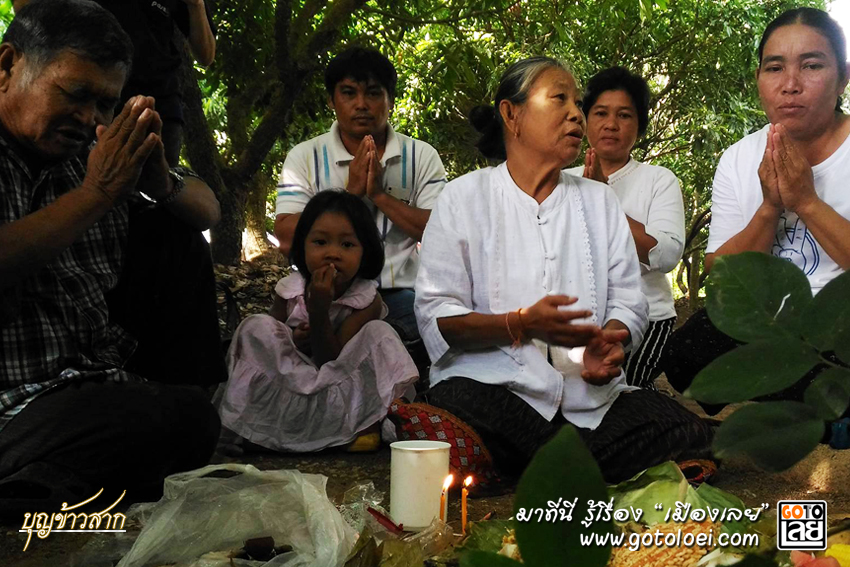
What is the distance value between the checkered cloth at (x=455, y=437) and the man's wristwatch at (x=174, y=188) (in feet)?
3.18

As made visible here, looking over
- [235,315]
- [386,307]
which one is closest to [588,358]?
[386,307]

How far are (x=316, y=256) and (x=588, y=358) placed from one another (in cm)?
126

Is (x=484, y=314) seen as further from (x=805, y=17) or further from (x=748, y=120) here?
(x=748, y=120)

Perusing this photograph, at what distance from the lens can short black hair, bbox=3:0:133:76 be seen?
90.0 inches

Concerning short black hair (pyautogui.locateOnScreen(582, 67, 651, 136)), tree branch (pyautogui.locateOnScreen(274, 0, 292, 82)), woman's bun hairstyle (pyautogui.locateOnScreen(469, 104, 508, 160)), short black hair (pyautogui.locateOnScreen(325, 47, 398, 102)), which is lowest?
woman's bun hairstyle (pyautogui.locateOnScreen(469, 104, 508, 160))

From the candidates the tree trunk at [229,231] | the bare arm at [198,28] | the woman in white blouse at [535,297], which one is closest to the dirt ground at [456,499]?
the woman in white blouse at [535,297]

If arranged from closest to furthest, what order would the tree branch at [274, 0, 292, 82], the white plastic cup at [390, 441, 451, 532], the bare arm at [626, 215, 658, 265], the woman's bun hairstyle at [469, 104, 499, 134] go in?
the white plastic cup at [390, 441, 451, 532] < the woman's bun hairstyle at [469, 104, 499, 134] < the bare arm at [626, 215, 658, 265] < the tree branch at [274, 0, 292, 82]

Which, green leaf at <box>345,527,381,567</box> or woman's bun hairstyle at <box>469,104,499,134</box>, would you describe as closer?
green leaf at <box>345,527,381,567</box>

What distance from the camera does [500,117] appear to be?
2959mm

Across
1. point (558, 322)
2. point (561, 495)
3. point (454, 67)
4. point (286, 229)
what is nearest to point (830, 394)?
point (561, 495)

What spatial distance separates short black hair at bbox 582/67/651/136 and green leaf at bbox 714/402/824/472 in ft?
11.2

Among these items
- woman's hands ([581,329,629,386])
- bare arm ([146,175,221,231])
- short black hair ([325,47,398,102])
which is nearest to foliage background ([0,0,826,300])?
short black hair ([325,47,398,102])

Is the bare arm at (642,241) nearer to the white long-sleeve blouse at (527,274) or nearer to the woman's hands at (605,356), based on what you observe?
the white long-sleeve blouse at (527,274)

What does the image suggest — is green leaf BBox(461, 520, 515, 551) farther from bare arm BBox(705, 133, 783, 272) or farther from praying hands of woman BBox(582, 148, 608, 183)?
praying hands of woman BBox(582, 148, 608, 183)
